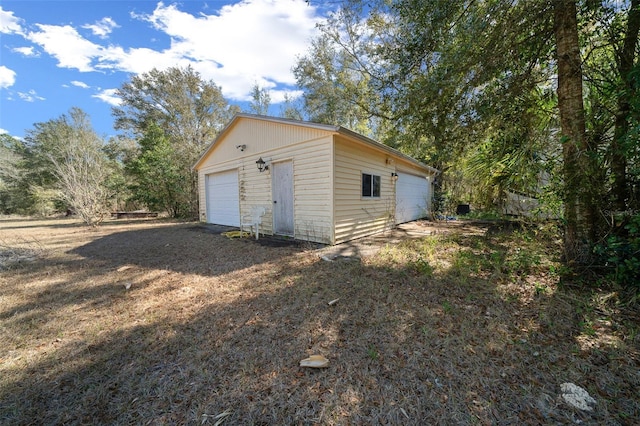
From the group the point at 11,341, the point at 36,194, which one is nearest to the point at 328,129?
the point at 11,341

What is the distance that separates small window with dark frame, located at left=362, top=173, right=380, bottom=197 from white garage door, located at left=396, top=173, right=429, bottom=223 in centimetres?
172

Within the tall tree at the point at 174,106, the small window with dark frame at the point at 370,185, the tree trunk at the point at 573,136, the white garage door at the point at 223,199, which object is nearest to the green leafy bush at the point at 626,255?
the tree trunk at the point at 573,136

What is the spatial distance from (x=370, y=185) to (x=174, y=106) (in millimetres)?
15990

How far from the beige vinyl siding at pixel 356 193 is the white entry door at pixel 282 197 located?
59.1 inches

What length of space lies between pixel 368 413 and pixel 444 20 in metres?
4.73

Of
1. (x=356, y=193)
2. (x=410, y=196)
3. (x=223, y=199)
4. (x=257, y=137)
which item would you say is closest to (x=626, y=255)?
(x=356, y=193)

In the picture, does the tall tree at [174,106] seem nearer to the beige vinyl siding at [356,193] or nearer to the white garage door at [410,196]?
the beige vinyl siding at [356,193]

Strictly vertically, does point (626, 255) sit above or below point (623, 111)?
below

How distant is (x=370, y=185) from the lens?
7004 millimetres

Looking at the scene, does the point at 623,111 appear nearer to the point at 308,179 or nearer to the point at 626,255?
the point at 626,255

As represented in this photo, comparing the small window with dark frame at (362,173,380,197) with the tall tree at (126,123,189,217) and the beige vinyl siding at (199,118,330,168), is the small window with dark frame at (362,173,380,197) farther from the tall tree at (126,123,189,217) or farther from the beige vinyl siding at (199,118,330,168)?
the tall tree at (126,123,189,217)

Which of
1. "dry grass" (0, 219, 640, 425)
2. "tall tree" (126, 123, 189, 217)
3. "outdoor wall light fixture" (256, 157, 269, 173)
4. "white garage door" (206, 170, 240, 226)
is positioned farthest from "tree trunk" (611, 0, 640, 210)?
"tall tree" (126, 123, 189, 217)

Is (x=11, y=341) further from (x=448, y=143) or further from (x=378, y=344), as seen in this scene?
(x=448, y=143)

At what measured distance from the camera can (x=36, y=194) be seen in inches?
665
